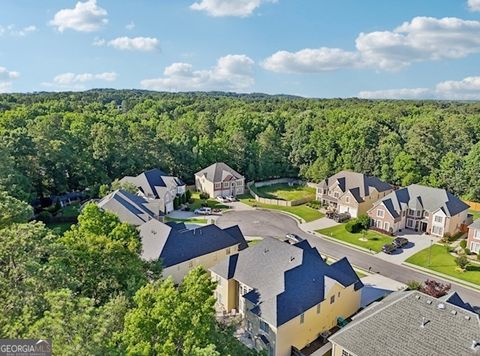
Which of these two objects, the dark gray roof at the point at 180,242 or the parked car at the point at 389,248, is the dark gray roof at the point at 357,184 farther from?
the dark gray roof at the point at 180,242

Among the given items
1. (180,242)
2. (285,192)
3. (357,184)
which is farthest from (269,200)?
(180,242)

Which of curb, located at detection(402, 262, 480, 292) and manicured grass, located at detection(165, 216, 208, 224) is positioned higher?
manicured grass, located at detection(165, 216, 208, 224)

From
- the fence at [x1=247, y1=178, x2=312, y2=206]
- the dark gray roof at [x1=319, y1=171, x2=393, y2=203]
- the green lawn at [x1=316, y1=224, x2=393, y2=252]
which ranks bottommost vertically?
the green lawn at [x1=316, y1=224, x2=393, y2=252]

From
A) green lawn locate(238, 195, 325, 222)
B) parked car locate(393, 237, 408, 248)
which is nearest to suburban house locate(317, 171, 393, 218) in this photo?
Result: green lawn locate(238, 195, 325, 222)

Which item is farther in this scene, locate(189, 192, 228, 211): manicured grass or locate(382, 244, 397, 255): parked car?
locate(189, 192, 228, 211): manicured grass

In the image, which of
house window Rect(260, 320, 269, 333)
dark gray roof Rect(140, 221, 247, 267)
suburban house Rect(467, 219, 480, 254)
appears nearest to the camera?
house window Rect(260, 320, 269, 333)

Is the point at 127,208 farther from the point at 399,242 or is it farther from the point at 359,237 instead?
the point at 399,242

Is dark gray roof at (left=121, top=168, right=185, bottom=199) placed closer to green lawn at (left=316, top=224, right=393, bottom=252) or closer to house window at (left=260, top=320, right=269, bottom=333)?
green lawn at (left=316, top=224, right=393, bottom=252)

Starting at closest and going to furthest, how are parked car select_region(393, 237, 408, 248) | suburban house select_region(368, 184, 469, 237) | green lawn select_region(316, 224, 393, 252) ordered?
parked car select_region(393, 237, 408, 248) → green lawn select_region(316, 224, 393, 252) → suburban house select_region(368, 184, 469, 237)
